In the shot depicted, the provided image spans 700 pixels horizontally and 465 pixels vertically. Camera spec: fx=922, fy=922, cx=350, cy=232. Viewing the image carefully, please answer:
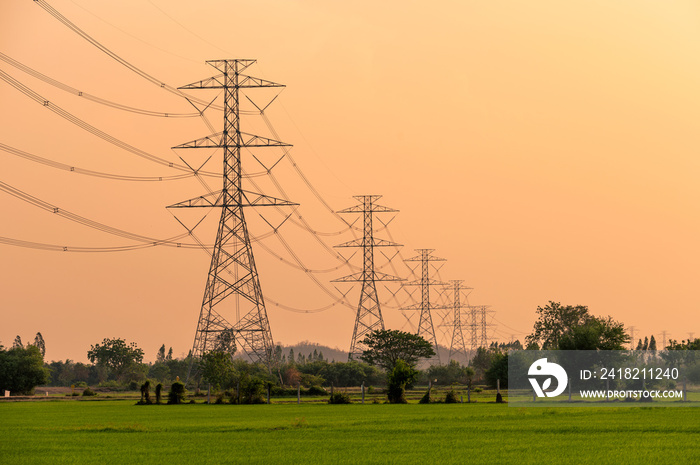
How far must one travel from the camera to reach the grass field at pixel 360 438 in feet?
115

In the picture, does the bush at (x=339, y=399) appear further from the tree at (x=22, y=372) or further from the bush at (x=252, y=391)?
the tree at (x=22, y=372)

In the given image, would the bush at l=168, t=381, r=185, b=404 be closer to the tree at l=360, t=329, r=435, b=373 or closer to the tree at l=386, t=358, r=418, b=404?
the tree at l=386, t=358, r=418, b=404

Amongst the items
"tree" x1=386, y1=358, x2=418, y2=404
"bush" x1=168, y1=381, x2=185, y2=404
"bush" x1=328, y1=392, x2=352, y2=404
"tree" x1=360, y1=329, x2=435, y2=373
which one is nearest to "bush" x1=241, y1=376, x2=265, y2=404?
"bush" x1=168, y1=381, x2=185, y2=404

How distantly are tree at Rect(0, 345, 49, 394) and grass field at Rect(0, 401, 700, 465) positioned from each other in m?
Answer: 74.0

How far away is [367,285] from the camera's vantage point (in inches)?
5236

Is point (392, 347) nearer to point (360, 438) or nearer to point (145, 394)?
point (145, 394)

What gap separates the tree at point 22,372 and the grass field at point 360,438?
2914 inches

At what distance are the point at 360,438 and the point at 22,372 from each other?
104485mm

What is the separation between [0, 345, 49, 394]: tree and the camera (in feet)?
442

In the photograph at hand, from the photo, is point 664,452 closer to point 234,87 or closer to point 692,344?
point 234,87

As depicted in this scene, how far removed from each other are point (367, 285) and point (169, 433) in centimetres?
8648

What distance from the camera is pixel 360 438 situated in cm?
4409

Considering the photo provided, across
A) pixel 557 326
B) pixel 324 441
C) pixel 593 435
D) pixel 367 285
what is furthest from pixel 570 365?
pixel 557 326

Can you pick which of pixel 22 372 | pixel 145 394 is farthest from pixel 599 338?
pixel 22 372
